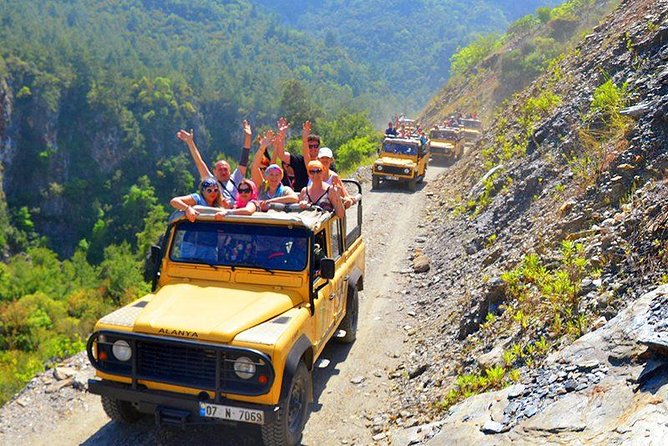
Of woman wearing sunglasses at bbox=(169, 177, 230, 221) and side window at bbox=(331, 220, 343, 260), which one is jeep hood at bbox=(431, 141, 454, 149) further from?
woman wearing sunglasses at bbox=(169, 177, 230, 221)

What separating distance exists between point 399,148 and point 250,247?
15.6m

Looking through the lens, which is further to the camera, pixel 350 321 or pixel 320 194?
pixel 350 321

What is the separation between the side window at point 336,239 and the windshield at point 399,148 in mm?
13867

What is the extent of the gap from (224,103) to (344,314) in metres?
110

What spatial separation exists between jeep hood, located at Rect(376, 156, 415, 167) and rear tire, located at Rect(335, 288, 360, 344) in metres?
12.2

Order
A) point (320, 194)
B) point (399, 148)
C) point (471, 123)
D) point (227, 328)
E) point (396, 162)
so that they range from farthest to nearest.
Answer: point (471, 123), point (399, 148), point (396, 162), point (320, 194), point (227, 328)

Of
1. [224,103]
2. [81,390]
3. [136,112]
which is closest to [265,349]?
[81,390]

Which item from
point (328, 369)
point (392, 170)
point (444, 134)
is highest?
point (444, 134)

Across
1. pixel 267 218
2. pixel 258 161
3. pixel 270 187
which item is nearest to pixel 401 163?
pixel 258 161

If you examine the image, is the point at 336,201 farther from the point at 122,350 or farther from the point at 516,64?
the point at 516,64

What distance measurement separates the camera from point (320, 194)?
313 inches

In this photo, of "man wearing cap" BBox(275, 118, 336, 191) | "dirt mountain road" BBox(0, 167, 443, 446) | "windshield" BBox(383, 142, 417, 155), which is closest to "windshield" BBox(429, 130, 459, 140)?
Answer: "windshield" BBox(383, 142, 417, 155)

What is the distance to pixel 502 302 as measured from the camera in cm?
766

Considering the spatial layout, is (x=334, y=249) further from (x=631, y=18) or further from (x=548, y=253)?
(x=631, y=18)
